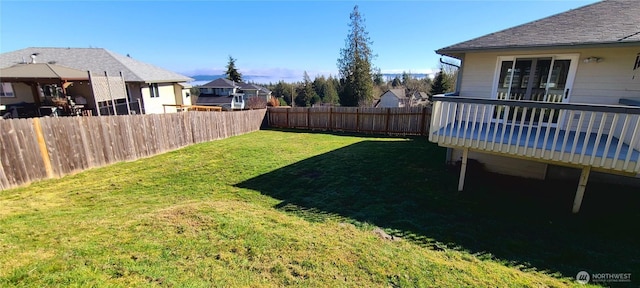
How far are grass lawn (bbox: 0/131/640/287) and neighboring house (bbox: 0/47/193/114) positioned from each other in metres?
13.6

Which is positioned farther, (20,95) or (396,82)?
(396,82)

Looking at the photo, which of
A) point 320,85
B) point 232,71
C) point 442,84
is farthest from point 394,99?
point 232,71

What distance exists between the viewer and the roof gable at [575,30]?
207 inches

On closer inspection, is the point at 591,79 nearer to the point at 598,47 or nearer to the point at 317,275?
the point at 598,47

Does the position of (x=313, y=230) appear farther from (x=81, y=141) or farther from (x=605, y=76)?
(x=81, y=141)

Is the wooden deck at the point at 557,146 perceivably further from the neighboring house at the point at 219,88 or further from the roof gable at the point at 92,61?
the neighboring house at the point at 219,88

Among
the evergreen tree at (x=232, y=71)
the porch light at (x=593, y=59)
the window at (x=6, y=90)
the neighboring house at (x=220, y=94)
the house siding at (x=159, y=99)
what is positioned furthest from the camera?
the evergreen tree at (x=232, y=71)

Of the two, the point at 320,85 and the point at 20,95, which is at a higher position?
the point at 320,85

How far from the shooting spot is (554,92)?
6.17m

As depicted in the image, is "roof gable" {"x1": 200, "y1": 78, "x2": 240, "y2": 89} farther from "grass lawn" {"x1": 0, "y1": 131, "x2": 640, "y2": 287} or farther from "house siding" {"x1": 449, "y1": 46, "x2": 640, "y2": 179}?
"house siding" {"x1": 449, "y1": 46, "x2": 640, "y2": 179}

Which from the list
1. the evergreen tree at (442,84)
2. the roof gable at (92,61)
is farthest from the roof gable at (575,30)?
the evergreen tree at (442,84)

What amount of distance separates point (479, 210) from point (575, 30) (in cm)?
488

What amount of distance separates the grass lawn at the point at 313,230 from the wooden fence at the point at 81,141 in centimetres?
54

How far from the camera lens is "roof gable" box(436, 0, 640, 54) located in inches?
207
